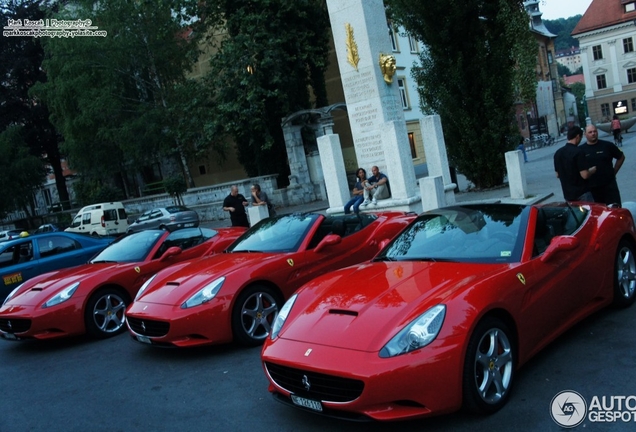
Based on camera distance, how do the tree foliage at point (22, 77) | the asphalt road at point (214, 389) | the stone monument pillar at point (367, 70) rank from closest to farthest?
the asphalt road at point (214, 389) < the stone monument pillar at point (367, 70) < the tree foliage at point (22, 77)

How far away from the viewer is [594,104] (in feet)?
241

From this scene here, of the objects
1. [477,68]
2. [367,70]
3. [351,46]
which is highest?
[351,46]

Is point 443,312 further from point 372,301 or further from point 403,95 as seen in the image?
point 403,95

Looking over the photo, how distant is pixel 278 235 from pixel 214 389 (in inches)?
97.4

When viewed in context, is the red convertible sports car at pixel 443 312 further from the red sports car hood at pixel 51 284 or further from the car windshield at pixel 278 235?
the red sports car hood at pixel 51 284

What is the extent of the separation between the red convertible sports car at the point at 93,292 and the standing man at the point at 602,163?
18.5 ft

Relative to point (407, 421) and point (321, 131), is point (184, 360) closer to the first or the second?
point (407, 421)

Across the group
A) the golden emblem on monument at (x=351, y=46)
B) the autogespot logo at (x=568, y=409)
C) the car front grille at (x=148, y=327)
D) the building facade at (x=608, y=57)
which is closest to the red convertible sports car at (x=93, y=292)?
the car front grille at (x=148, y=327)

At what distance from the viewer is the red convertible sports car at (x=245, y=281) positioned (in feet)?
19.3

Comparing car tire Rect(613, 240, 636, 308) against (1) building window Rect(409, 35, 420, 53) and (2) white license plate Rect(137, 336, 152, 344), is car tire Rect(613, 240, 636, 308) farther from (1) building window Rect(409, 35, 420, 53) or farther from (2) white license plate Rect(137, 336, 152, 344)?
(1) building window Rect(409, 35, 420, 53)

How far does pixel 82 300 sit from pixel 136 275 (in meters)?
0.83

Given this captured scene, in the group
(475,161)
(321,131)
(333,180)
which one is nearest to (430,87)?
(475,161)

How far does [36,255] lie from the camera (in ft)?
36.2

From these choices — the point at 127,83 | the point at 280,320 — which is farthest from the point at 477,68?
the point at 127,83
